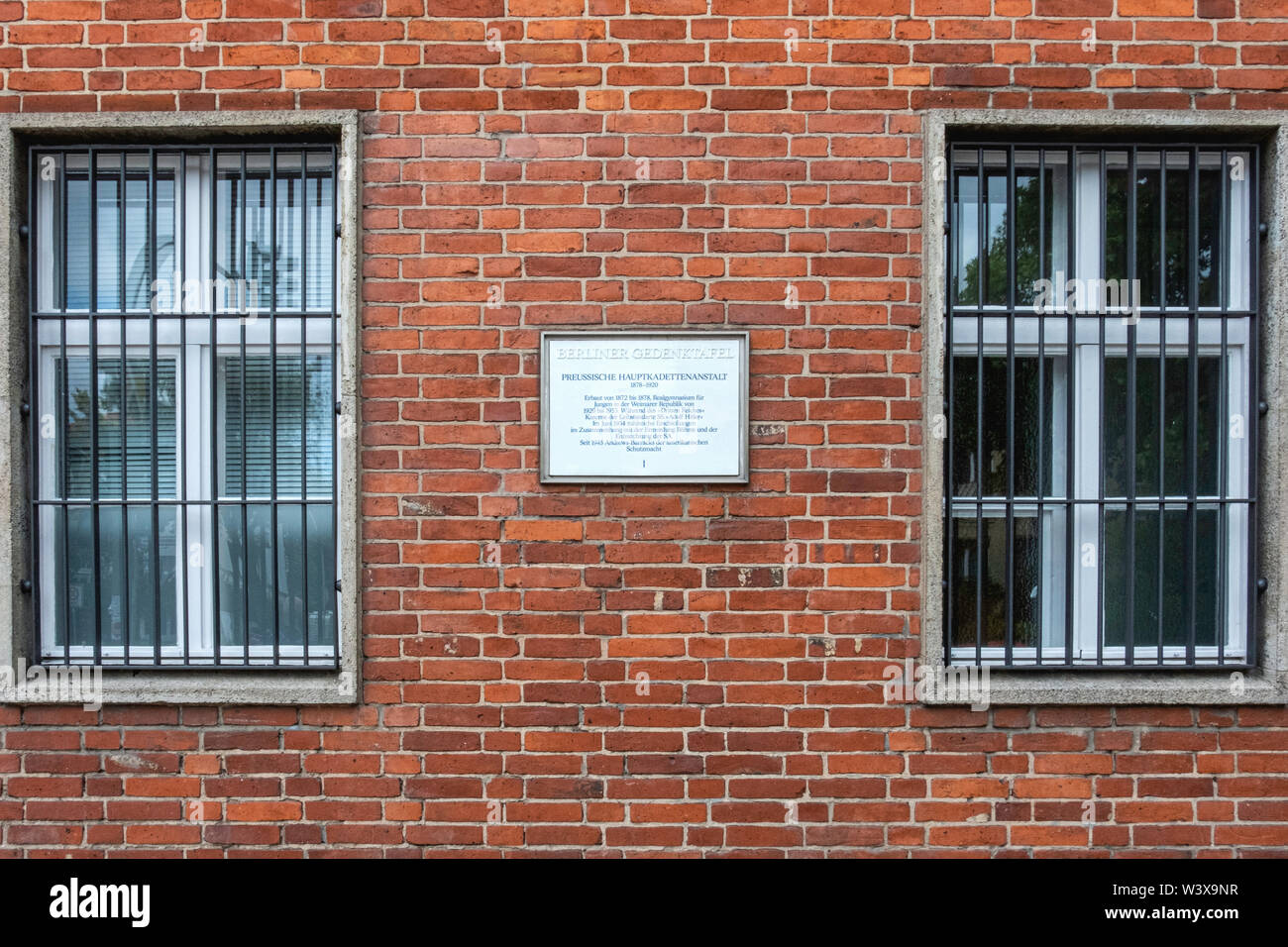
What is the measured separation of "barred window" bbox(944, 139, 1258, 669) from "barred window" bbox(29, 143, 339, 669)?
94.5 inches

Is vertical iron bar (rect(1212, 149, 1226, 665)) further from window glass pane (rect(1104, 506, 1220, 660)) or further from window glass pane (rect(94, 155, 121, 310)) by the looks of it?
window glass pane (rect(94, 155, 121, 310))

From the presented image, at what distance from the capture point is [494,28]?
2824mm

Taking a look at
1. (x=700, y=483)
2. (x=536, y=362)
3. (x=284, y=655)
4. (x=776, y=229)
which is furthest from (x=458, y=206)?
(x=284, y=655)

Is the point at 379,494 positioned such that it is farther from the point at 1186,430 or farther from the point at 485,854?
the point at 1186,430

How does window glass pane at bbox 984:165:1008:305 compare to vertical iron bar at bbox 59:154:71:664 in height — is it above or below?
above

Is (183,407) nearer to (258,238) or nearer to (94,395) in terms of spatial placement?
(94,395)

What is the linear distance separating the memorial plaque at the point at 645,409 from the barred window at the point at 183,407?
0.89 metres

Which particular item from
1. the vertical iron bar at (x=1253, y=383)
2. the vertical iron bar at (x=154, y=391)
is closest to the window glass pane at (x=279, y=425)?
the vertical iron bar at (x=154, y=391)

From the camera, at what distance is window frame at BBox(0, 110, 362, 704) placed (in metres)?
2.80

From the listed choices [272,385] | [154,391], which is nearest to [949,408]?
[272,385]

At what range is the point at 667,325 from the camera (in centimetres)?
283

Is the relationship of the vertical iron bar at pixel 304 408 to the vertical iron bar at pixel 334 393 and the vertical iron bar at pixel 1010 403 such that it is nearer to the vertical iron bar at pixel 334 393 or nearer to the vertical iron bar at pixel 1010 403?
the vertical iron bar at pixel 334 393

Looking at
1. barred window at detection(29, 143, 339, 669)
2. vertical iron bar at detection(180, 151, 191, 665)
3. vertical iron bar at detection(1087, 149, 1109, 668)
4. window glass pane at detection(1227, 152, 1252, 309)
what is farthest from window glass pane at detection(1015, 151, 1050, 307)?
vertical iron bar at detection(180, 151, 191, 665)
